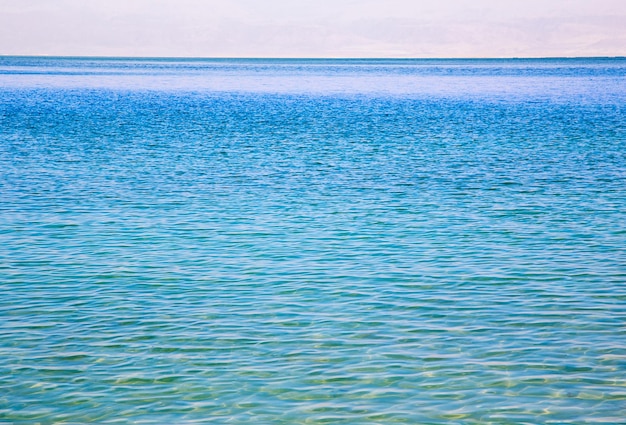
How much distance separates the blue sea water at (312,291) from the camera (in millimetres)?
14852

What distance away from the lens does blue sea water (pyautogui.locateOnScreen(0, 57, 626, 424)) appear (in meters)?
14.9

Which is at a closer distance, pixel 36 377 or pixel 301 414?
pixel 301 414

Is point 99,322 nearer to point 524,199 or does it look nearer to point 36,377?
point 36,377

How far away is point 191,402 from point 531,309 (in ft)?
27.7

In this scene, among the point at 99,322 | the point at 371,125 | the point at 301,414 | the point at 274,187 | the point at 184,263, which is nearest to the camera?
the point at 301,414

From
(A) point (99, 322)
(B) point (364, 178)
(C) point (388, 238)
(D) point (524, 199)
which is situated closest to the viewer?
(A) point (99, 322)

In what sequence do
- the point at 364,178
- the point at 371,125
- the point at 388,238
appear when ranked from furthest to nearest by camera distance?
the point at 371,125, the point at 364,178, the point at 388,238

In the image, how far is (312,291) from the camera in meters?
21.1

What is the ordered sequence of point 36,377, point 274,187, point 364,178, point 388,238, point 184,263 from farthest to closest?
1. point 364,178
2. point 274,187
3. point 388,238
4. point 184,263
5. point 36,377

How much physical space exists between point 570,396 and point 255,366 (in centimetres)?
551

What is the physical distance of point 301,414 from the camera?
14.2 meters

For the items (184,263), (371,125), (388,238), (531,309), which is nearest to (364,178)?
(388,238)

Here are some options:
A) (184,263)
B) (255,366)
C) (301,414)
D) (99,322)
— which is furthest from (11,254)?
(301,414)

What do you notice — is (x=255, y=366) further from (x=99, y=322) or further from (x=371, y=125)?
(x=371, y=125)
